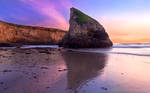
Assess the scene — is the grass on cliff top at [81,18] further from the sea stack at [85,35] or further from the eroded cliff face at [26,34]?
the eroded cliff face at [26,34]

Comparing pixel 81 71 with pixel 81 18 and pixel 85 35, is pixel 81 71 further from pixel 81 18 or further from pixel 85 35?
pixel 81 18

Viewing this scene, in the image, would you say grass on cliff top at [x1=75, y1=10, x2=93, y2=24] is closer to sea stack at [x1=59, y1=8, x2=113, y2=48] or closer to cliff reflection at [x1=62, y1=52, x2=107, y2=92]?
sea stack at [x1=59, y1=8, x2=113, y2=48]

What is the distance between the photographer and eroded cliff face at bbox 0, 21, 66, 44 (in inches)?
2311

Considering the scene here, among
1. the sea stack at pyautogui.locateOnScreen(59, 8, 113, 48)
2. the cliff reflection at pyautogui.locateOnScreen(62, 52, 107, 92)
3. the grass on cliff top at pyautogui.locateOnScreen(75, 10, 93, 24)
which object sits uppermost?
the grass on cliff top at pyautogui.locateOnScreen(75, 10, 93, 24)

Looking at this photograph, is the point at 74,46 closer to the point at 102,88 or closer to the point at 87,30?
the point at 87,30

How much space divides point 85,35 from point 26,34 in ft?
163

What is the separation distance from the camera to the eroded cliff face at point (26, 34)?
58.7m

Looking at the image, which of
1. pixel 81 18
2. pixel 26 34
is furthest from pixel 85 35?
pixel 26 34

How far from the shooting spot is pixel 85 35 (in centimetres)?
2922

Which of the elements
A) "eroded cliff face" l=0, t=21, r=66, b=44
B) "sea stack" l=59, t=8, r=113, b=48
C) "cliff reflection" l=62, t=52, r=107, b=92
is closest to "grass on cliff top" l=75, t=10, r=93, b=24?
"sea stack" l=59, t=8, r=113, b=48

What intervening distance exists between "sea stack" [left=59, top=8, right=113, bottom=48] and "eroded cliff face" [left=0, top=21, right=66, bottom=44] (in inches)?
1489

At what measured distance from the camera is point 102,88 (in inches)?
120

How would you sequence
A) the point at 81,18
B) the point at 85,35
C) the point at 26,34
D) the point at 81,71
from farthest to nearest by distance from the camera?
1. the point at 26,34
2. the point at 81,18
3. the point at 85,35
4. the point at 81,71

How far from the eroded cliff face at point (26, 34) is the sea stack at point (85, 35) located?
124 feet
